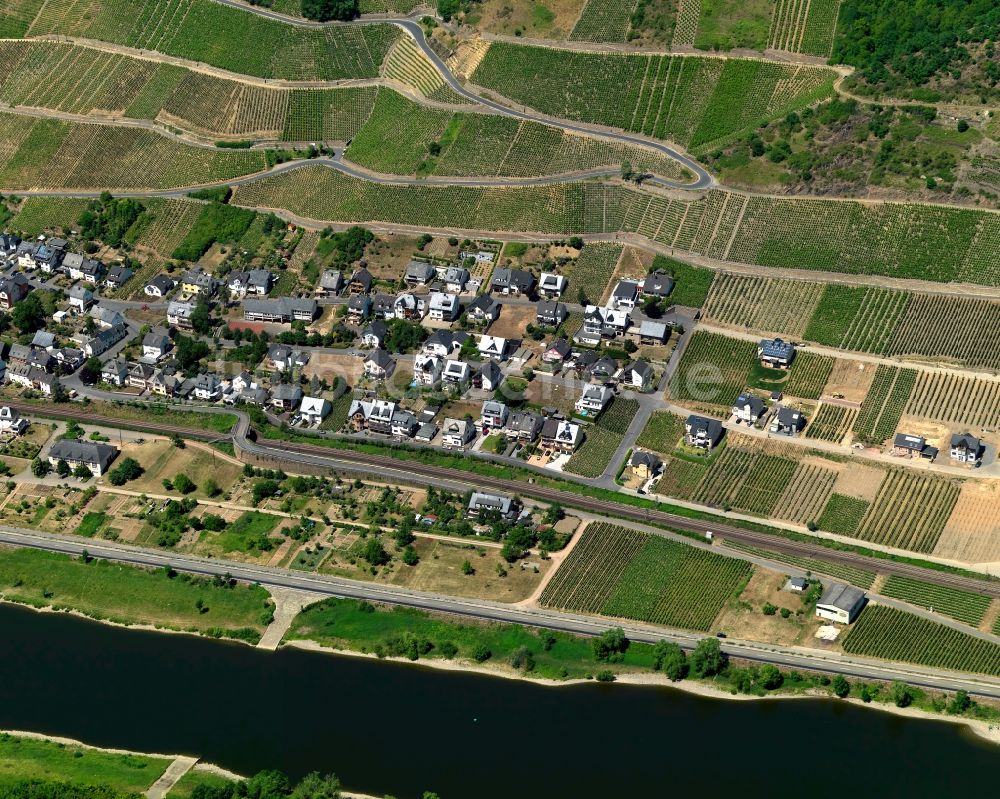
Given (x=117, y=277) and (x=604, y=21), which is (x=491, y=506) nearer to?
(x=117, y=277)

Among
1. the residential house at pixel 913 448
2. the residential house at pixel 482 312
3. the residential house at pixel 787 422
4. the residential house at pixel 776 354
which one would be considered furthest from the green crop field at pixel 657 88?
the residential house at pixel 913 448

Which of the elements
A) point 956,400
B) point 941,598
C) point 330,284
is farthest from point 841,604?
point 330,284

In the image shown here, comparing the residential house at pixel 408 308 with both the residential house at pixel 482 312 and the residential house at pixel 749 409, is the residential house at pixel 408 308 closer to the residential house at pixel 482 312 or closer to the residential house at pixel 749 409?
the residential house at pixel 482 312

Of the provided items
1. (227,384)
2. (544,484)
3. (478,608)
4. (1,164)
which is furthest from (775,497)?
(1,164)

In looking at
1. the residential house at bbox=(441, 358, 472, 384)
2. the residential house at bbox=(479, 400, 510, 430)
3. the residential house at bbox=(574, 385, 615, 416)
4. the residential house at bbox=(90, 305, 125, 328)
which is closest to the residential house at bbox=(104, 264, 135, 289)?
the residential house at bbox=(90, 305, 125, 328)

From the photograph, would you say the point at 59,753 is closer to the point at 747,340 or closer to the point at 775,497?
the point at 775,497
